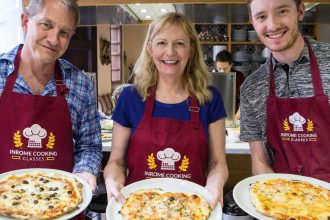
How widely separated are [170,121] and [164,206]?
1.68 ft

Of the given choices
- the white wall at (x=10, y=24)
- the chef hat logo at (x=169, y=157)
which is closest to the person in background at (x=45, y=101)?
the chef hat logo at (x=169, y=157)

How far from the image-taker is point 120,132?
1866 mm

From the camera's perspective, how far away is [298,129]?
1721 millimetres

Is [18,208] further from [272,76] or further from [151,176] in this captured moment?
[272,76]

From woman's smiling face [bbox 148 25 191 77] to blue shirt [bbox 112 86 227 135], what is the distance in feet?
0.61

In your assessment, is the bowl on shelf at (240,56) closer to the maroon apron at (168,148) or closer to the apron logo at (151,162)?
the maroon apron at (168,148)

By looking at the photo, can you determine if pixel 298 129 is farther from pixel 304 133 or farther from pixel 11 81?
pixel 11 81

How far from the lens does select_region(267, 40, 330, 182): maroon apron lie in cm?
170

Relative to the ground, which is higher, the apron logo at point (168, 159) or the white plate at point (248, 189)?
the apron logo at point (168, 159)

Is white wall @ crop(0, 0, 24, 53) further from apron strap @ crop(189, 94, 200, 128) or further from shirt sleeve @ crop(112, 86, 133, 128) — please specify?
apron strap @ crop(189, 94, 200, 128)

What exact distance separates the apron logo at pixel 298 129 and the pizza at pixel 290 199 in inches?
8.9

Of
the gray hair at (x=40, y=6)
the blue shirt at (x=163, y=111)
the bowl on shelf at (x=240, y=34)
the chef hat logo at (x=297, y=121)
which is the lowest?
the chef hat logo at (x=297, y=121)

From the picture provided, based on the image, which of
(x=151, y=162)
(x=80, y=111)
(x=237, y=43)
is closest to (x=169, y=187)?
(x=151, y=162)

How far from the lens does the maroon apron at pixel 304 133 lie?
5.57ft
